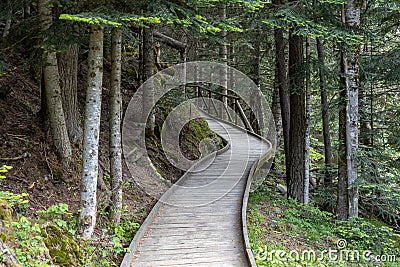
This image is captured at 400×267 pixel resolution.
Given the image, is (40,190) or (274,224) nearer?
(40,190)

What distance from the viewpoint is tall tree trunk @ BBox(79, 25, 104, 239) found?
4832mm

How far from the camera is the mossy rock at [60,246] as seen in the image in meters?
4.06

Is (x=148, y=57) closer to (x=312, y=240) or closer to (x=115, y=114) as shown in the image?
(x=115, y=114)

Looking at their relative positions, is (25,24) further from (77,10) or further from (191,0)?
(191,0)

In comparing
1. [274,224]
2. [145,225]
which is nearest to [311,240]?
[274,224]

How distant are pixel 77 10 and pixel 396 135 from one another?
30.6 feet

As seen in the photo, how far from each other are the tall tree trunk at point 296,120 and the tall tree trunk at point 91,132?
19.3 ft

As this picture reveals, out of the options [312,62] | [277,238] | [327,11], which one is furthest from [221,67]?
[277,238]

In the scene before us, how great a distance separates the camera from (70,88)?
678 centimetres

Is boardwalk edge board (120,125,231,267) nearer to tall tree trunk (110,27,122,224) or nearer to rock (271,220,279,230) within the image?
tall tree trunk (110,27,122,224)

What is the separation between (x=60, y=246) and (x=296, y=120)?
7.56 m

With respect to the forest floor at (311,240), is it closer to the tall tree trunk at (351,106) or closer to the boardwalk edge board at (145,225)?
the tall tree trunk at (351,106)

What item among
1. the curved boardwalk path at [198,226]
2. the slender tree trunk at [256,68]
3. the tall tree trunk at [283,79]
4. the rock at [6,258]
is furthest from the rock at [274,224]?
the rock at [6,258]

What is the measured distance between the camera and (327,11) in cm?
749
